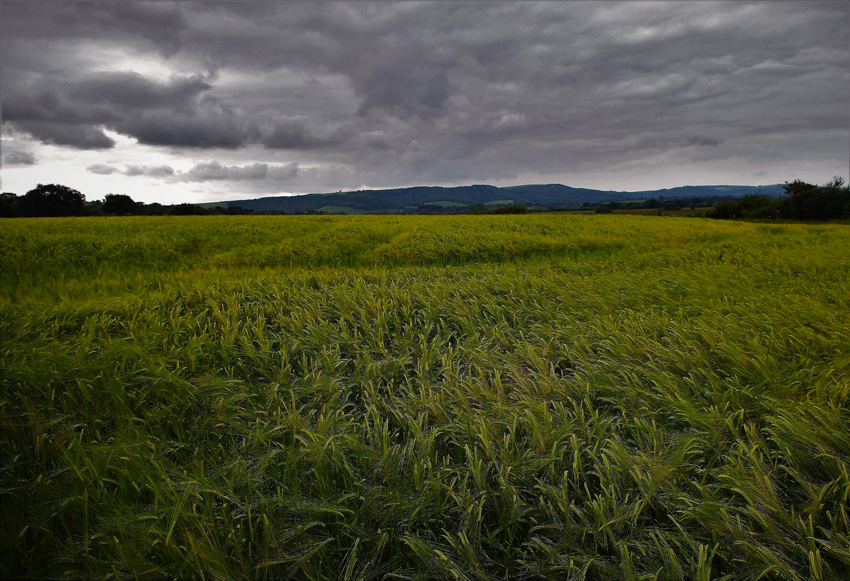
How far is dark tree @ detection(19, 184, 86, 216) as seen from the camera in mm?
33938

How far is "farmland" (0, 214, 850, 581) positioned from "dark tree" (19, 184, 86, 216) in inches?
1698

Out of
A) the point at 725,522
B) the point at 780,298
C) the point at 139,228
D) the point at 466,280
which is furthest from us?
the point at 139,228

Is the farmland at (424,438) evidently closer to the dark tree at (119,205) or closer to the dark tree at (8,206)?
the dark tree at (8,206)

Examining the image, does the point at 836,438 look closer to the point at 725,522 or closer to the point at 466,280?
the point at 725,522

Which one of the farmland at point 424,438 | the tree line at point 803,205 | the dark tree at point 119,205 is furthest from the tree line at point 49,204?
the tree line at point 803,205

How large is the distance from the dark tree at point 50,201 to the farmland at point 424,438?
43.1m

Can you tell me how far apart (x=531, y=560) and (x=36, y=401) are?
3.34m

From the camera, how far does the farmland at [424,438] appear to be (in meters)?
1.52

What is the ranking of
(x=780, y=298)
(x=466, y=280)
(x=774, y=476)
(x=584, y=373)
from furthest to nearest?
(x=466, y=280)
(x=780, y=298)
(x=584, y=373)
(x=774, y=476)

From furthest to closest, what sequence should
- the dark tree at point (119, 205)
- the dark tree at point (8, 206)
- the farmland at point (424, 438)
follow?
1. the dark tree at point (119, 205)
2. the dark tree at point (8, 206)
3. the farmland at point (424, 438)

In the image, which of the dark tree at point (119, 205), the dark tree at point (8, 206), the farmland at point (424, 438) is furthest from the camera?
the dark tree at point (119, 205)

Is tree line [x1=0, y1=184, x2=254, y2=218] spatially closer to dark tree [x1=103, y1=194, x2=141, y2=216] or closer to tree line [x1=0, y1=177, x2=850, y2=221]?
tree line [x1=0, y1=177, x2=850, y2=221]

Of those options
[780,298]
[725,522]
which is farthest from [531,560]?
[780,298]

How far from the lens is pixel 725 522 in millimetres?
1518
